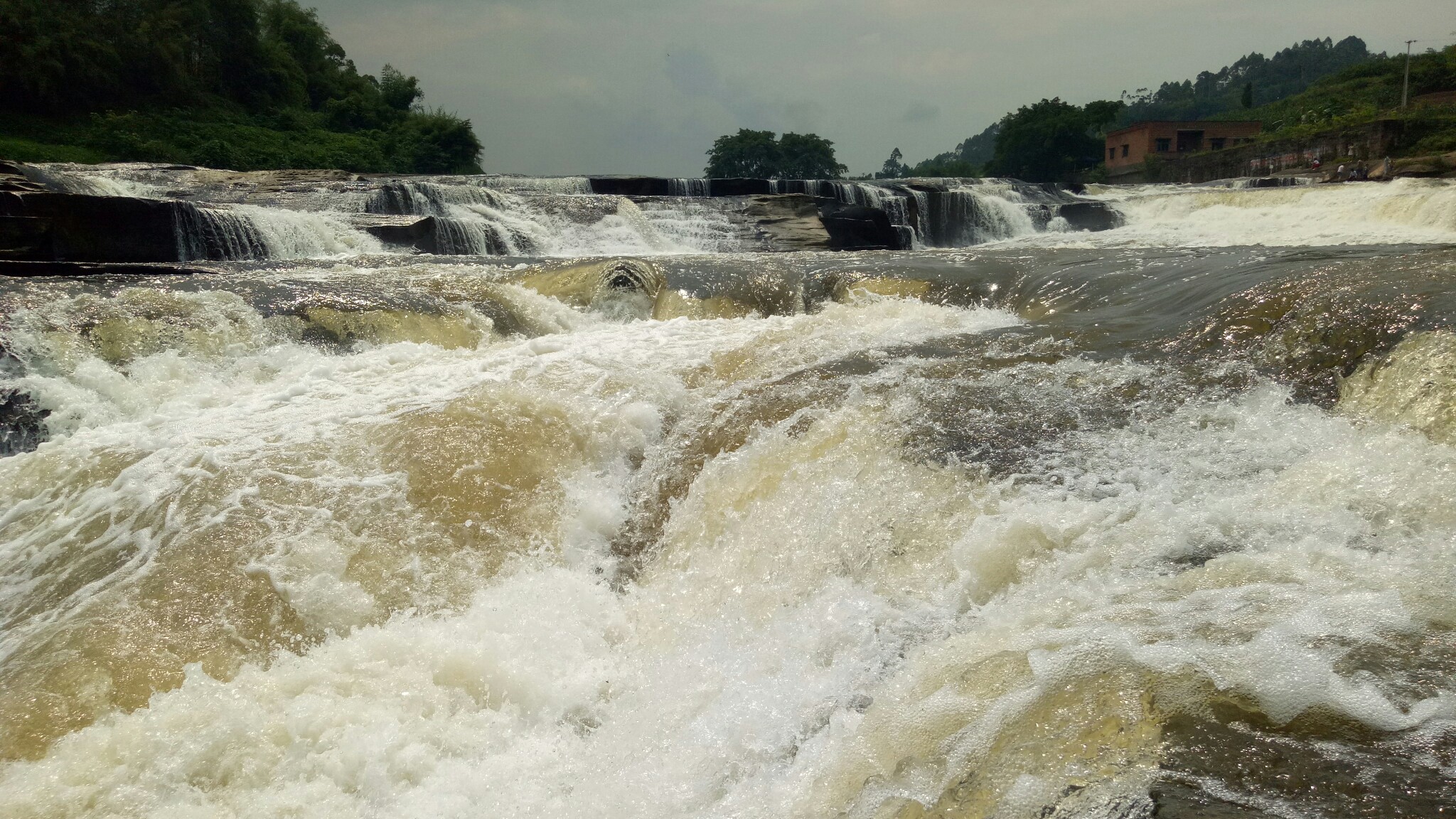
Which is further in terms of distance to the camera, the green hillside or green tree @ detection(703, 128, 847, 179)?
green tree @ detection(703, 128, 847, 179)

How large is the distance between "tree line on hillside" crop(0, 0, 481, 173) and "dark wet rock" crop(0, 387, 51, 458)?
21066 millimetres

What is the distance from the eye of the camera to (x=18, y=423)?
491 cm

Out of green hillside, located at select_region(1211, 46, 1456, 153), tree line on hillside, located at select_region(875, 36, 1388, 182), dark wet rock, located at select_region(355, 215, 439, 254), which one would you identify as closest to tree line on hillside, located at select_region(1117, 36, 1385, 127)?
tree line on hillside, located at select_region(875, 36, 1388, 182)

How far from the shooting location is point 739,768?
2312 mm

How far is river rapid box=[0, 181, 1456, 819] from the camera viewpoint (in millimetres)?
2031

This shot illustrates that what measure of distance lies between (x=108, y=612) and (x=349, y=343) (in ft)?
10.3

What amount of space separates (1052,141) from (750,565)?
3328cm

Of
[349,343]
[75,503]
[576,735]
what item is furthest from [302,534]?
[349,343]

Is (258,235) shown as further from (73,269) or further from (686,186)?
(686,186)

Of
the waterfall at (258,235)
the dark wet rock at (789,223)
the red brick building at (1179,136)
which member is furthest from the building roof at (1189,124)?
the waterfall at (258,235)

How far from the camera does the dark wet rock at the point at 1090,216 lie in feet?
59.8

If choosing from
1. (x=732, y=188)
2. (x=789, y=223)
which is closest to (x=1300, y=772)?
(x=789, y=223)

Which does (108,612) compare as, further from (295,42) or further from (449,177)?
(295,42)

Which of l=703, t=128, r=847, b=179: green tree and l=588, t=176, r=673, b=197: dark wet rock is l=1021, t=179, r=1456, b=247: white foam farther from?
l=703, t=128, r=847, b=179: green tree
